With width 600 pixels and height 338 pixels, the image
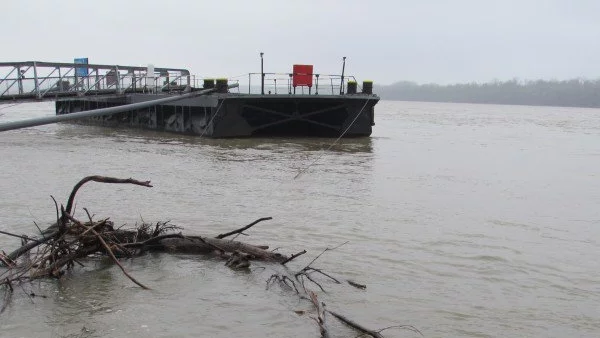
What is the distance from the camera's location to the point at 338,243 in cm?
809

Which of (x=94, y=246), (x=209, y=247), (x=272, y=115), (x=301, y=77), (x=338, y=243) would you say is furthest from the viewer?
(x=272, y=115)

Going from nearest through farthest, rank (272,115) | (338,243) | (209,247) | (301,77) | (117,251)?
(117,251), (209,247), (338,243), (301,77), (272,115)

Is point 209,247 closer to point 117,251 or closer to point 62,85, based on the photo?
point 117,251

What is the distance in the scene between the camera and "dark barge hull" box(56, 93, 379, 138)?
79.5 feet

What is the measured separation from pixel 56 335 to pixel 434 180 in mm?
11338

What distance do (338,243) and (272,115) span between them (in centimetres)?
1813

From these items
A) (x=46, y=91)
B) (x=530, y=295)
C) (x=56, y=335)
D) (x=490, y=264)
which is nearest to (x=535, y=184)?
(x=490, y=264)

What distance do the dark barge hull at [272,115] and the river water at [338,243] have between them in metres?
6.48

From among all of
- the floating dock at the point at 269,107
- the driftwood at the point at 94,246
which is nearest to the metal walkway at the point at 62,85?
the floating dock at the point at 269,107

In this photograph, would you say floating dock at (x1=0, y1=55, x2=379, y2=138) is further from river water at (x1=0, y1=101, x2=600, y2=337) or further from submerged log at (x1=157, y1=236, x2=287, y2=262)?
submerged log at (x1=157, y1=236, x2=287, y2=262)

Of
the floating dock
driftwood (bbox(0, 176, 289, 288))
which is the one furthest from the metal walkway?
driftwood (bbox(0, 176, 289, 288))

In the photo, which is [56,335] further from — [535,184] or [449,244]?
[535,184]

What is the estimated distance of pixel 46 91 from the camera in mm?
25891

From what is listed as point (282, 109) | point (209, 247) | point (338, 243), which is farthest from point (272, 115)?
point (209, 247)
